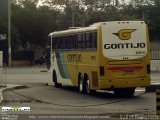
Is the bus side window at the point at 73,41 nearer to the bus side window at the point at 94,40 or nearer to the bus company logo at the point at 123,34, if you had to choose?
the bus side window at the point at 94,40

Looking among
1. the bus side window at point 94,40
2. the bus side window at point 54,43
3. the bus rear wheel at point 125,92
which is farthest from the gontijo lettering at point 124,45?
the bus side window at point 54,43

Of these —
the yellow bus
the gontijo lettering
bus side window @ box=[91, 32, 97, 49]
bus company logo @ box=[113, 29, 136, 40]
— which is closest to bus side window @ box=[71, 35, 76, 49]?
the yellow bus

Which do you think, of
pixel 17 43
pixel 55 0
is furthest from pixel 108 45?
pixel 55 0

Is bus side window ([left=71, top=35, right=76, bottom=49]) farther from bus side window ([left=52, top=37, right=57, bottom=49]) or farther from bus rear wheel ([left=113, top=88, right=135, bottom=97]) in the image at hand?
bus side window ([left=52, top=37, right=57, bottom=49])

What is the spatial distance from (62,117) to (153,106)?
198 inches

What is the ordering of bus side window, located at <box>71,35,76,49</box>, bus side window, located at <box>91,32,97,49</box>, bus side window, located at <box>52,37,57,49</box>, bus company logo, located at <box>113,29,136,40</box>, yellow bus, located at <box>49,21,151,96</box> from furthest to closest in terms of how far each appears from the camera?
bus side window, located at <box>52,37,57,49</box>, bus side window, located at <box>71,35,76,49</box>, bus side window, located at <box>91,32,97,49</box>, bus company logo, located at <box>113,29,136,40</box>, yellow bus, located at <box>49,21,151,96</box>

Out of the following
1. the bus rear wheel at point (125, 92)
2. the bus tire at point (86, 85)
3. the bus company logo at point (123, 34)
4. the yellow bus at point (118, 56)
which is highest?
the bus company logo at point (123, 34)

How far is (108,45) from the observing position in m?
24.3

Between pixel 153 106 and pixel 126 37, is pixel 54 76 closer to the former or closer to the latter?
pixel 126 37

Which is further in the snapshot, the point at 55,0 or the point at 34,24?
the point at 55,0

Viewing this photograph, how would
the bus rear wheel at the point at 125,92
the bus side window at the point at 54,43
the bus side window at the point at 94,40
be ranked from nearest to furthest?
the bus side window at the point at 94,40
the bus rear wheel at the point at 125,92
the bus side window at the point at 54,43

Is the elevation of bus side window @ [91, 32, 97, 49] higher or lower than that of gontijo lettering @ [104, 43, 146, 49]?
higher

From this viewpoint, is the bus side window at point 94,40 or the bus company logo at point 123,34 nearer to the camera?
the bus company logo at point 123,34

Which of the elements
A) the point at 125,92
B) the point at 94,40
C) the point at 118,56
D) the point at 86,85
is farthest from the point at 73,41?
the point at 118,56
